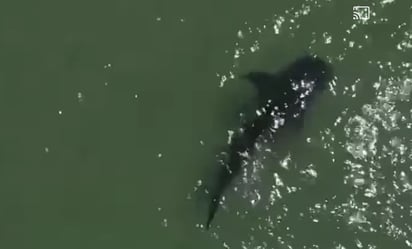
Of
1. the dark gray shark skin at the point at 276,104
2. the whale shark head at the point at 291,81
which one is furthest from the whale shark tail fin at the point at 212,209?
the whale shark head at the point at 291,81

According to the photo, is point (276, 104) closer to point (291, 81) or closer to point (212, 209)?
point (291, 81)

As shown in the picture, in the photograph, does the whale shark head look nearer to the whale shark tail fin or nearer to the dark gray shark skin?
the dark gray shark skin

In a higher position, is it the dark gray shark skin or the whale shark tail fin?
the dark gray shark skin

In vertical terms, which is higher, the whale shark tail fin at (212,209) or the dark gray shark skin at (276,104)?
the dark gray shark skin at (276,104)

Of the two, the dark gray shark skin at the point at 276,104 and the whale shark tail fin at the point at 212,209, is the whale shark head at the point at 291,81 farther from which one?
the whale shark tail fin at the point at 212,209

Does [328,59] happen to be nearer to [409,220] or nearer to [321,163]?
[321,163]

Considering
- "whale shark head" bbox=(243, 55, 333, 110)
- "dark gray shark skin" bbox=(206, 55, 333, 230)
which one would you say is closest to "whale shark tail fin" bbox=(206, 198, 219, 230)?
"dark gray shark skin" bbox=(206, 55, 333, 230)
